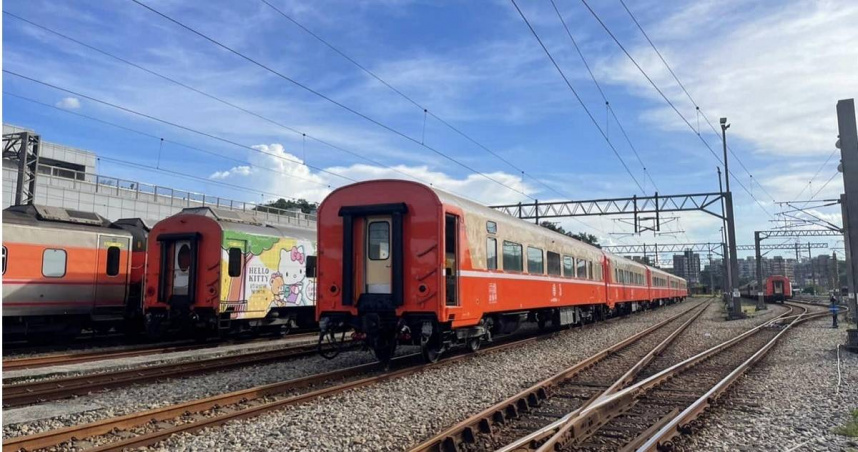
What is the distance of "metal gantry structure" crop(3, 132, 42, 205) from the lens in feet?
70.4

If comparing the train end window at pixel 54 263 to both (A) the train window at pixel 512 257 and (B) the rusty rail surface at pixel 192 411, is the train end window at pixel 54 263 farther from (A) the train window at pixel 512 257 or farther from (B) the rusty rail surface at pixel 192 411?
(A) the train window at pixel 512 257

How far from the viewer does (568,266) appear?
59.9 ft

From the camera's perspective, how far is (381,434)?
628cm

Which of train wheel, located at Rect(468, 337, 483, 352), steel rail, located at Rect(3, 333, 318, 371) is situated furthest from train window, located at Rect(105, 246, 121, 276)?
train wheel, located at Rect(468, 337, 483, 352)

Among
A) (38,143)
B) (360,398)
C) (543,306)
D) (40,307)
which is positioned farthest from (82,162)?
(360,398)

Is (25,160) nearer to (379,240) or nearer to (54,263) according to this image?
(54,263)

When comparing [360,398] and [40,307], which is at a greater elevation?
[40,307]

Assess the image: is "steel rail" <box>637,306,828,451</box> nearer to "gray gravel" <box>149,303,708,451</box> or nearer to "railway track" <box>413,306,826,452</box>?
"railway track" <box>413,306,826,452</box>

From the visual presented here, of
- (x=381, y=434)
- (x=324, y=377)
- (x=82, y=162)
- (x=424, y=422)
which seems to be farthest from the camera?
(x=82, y=162)

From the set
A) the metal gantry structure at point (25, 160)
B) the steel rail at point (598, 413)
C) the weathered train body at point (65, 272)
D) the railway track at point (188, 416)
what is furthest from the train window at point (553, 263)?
the metal gantry structure at point (25, 160)

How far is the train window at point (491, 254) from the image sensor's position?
38.9ft

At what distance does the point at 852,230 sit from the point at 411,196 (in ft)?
32.9

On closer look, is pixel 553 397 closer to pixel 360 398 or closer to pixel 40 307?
pixel 360 398

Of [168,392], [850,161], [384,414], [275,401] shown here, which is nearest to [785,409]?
[384,414]
